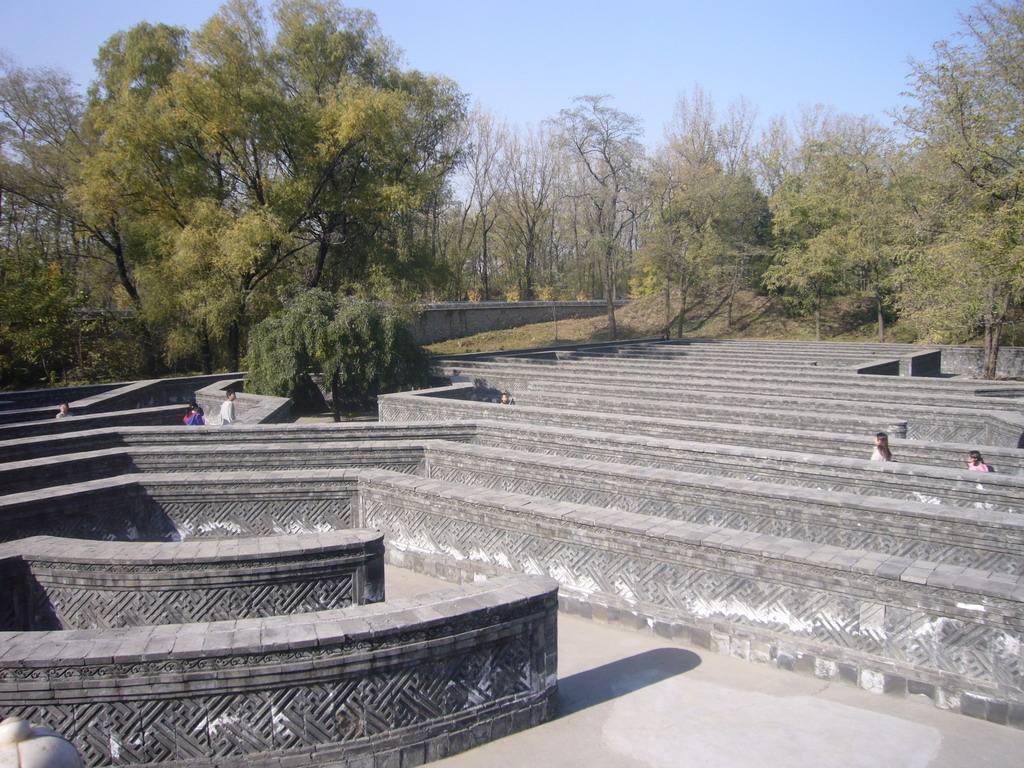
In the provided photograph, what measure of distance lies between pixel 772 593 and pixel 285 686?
127 inches

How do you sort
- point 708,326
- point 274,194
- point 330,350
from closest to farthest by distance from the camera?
point 330,350 → point 274,194 → point 708,326

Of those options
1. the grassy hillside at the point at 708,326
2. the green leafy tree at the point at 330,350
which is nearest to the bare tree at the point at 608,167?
the grassy hillside at the point at 708,326

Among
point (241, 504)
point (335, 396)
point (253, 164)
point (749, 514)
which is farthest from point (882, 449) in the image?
point (253, 164)

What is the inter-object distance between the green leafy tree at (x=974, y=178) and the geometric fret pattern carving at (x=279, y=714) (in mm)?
16559

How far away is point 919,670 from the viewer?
169 inches

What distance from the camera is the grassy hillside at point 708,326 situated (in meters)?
32.7

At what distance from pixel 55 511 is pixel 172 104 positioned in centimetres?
1767

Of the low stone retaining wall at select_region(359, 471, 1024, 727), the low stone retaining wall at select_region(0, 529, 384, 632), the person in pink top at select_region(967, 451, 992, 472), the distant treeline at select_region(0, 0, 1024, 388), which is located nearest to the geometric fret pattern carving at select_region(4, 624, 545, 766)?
the low stone retaining wall at select_region(0, 529, 384, 632)

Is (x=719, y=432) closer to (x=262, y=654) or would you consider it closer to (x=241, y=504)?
A: (x=241, y=504)

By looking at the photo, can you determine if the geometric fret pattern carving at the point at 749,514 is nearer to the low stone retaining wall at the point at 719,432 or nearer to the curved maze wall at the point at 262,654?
the low stone retaining wall at the point at 719,432

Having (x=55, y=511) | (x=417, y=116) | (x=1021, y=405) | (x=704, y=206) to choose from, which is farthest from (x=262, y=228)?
(x=704, y=206)

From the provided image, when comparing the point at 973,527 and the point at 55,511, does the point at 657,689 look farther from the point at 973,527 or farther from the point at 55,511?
the point at 55,511

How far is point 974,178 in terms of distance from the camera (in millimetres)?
17484

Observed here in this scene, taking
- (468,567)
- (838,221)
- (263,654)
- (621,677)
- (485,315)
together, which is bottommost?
(621,677)
